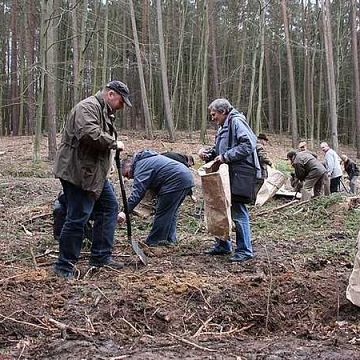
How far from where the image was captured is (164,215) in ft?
21.0

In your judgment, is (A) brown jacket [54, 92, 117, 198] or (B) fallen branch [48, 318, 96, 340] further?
(A) brown jacket [54, 92, 117, 198]

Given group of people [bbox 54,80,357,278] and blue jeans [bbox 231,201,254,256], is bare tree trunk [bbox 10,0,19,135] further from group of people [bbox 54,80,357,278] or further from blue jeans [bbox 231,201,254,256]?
blue jeans [bbox 231,201,254,256]

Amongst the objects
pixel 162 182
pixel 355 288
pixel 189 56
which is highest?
pixel 189 56

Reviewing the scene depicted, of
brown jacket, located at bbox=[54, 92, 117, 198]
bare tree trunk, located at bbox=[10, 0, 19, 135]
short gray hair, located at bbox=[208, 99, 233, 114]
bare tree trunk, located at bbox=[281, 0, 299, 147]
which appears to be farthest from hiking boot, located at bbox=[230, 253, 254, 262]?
bare tree trunk, located at bbox=[281, 0, 299, 147]

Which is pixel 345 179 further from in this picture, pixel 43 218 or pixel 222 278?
pixel 222 278

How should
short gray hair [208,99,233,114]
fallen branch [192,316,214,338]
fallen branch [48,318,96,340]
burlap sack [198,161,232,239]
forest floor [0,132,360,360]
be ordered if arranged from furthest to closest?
1. short gray hair [208,99,233,114]
2. burlap sack [198,161,232,239]
3. fallen branch [192,316,214,338]
4. fallen branch [48,318,96,340]
5. forest floor [0,132,360,360]

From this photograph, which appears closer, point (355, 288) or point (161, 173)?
point (355, 288)

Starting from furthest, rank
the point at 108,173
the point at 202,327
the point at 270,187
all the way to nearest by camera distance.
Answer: the point at 270,187 < the point at 108,173 < the point at 202,327

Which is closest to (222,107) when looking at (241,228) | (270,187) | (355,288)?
(241,228)

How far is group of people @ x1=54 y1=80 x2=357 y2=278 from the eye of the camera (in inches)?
193

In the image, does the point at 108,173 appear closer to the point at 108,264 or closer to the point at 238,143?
the point at 108,264

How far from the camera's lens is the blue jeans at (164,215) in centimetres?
642

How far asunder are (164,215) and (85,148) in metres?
1.76

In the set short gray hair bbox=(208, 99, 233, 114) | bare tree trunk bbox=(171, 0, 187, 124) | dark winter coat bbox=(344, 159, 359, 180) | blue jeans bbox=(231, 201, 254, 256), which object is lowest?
blue jeans bbox=(231, 201, 254, 256)
